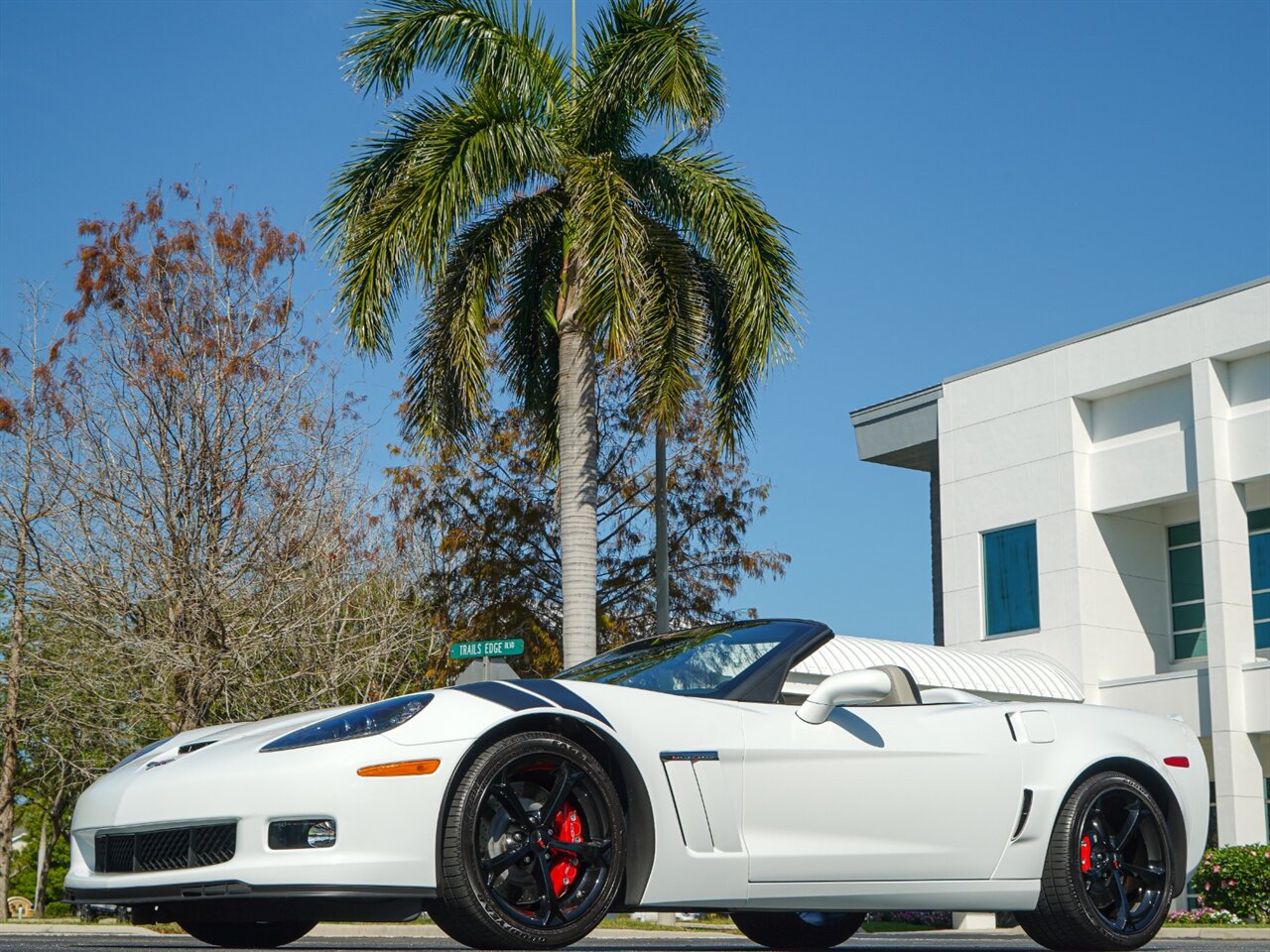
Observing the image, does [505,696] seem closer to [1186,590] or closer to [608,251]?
[608,251]

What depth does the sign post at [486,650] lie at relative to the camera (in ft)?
42.4

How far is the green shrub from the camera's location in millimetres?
19609

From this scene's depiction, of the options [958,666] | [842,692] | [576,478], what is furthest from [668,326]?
[842,692]

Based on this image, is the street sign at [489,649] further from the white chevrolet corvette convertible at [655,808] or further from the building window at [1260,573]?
the building window at [1260,573]

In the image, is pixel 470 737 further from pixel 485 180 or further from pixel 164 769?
pixel 485 180

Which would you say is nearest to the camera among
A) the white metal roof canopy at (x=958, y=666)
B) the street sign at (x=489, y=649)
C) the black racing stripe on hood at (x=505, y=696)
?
the black racing stripe on hood at (x=505, y=696)

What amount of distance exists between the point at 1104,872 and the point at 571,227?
13.8 meters

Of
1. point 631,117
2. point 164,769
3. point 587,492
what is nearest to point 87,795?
point 164,769

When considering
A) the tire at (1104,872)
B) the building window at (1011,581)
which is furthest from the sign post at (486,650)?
the building window at (1011,581)

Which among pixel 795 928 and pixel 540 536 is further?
pixel 540 536

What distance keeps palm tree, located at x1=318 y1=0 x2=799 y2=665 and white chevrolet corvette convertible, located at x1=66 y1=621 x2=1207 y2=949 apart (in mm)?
11743

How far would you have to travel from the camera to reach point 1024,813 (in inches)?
241

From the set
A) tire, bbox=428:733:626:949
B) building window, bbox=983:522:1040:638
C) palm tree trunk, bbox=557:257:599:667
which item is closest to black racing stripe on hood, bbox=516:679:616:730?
tire, bbox=428:733:626:949

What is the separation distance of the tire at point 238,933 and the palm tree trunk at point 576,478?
1157 centimetres
